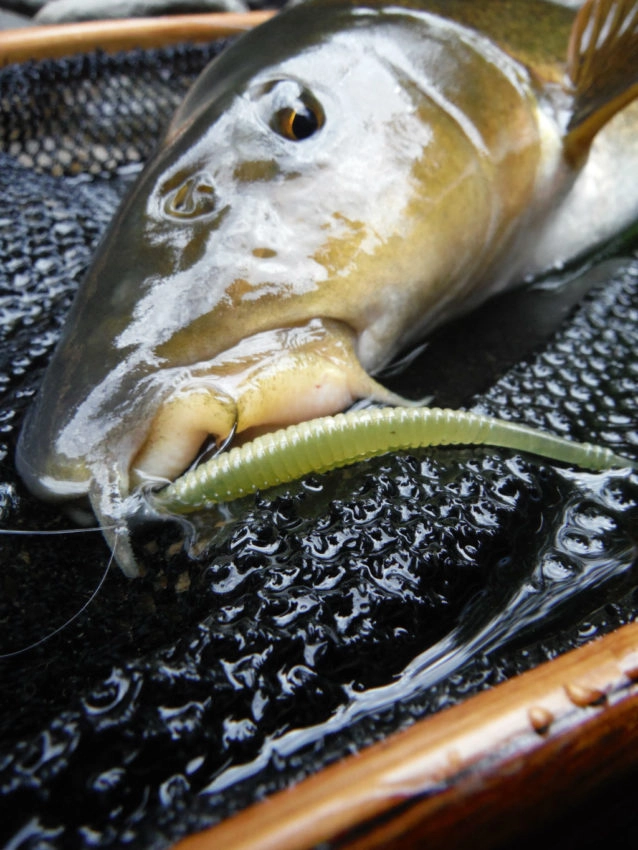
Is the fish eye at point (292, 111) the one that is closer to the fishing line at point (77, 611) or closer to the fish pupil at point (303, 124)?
the fish pupil at point (303, 124)

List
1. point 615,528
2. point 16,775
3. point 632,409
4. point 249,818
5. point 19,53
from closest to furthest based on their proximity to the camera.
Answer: point 249,818, point 16,775, point 615,528, point 632,409, point 19,53

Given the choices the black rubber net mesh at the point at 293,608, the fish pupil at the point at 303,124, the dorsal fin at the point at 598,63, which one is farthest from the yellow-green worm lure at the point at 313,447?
the dorsal fin at the point at 598,63

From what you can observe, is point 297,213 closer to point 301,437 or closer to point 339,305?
point 339,305

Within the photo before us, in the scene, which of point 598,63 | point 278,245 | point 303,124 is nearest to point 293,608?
point 278,245

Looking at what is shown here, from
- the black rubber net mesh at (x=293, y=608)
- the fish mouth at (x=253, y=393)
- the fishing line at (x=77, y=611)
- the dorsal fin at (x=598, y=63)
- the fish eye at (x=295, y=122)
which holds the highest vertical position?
the dorsal fin at (x=598, y=63)

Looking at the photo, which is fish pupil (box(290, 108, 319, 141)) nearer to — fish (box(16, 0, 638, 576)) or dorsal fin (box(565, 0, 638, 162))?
fish (box(16, 0, 638, 576))

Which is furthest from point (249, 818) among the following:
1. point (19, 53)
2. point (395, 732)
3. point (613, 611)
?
point (19, 53)

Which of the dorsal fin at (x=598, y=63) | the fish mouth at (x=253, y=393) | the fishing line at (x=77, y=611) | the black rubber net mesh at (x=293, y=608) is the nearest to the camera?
the black rubber net mesh at (x=293, y=608)
